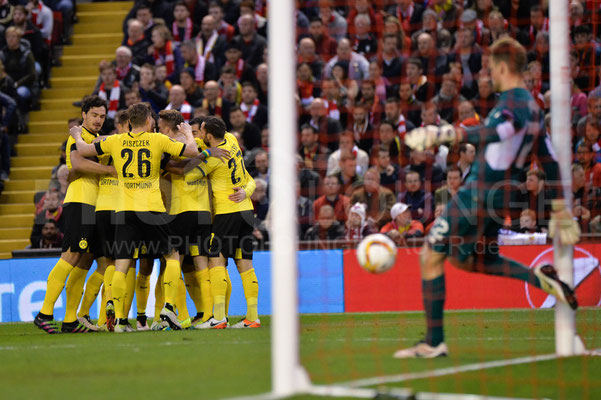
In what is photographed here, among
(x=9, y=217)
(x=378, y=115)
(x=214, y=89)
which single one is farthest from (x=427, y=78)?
(x=9, y=217)

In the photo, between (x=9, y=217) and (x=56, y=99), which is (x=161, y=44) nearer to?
(x=56, y=99)

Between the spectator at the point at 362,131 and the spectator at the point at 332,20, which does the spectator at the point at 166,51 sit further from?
the spectator at the point at 362,131

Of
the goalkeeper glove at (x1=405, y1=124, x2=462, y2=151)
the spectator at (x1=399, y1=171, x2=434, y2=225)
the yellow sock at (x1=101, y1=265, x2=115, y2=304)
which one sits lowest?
the yellow sock at (x1=101, y1=265, x2=115, y2=304)

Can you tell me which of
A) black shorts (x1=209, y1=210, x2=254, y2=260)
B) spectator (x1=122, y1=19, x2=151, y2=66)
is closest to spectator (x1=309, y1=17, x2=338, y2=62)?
spectator (x1=122, y1=19, x2=151, y2=66)

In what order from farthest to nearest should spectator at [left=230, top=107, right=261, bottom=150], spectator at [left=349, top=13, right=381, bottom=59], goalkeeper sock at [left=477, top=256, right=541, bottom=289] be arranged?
spectator at [left=230, top=107, right=261, bottom=150]
spectator at [left=349, top=13, right=381, bottom=59]
goalkeeper sock at [left=477, top=256, right=541, bottom=289]

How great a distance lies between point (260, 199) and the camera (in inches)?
513

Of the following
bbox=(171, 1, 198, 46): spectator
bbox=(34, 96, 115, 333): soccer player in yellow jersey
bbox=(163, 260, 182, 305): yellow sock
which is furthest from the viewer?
bbox=(171, 1, 198, 46): spectator

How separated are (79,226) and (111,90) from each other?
7.00 m

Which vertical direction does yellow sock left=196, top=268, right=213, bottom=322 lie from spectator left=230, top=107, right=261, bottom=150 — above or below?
below

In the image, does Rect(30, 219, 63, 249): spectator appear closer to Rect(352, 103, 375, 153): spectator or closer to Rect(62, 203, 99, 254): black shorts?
Rect(62, 203, 99, 254): black shorts

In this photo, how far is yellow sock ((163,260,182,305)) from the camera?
947 centimetres

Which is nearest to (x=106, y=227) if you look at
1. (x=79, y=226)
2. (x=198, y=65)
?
(x=79, y=226)

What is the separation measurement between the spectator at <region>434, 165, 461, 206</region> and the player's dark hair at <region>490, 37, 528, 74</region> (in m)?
5.62

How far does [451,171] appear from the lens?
40.7ft
